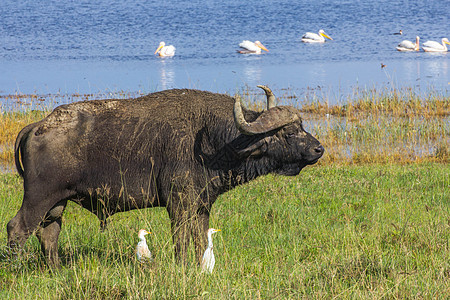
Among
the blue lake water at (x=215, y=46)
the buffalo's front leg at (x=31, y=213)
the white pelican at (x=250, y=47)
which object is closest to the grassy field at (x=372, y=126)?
the blue lake water at (x=215, y=46)

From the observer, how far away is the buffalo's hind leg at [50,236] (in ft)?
17.8

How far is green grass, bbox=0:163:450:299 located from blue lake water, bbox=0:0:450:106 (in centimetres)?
934

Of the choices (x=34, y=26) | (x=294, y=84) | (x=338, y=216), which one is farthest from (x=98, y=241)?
(x=34, y=26)

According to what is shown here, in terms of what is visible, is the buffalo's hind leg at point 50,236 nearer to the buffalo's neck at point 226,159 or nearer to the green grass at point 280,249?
the green grass at point 280,249

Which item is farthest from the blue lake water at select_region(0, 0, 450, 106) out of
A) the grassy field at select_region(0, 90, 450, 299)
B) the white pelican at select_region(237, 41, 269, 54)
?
the grassy field at select_region(0, 90, 450, 299)

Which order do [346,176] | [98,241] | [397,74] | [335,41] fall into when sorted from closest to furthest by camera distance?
[98,241] → [346,176] → [397,74] → [335,41]

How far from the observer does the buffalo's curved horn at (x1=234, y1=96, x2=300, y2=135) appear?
17.2 ft

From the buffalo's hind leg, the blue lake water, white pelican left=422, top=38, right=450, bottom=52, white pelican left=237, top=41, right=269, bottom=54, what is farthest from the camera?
white pelican left=422, top=38, right=450, bottom=52

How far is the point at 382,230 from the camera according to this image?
6.26 metres

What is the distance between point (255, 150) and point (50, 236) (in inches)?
81.5

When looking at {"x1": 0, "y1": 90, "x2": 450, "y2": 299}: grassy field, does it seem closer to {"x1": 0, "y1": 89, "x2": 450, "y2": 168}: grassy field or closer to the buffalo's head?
{"x1": 0, "y1": 89, "x2": 450, "y2": 168}: grassy field

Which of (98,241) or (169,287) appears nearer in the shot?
(169,287)

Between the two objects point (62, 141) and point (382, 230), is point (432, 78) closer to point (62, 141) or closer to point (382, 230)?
point (382, 230)

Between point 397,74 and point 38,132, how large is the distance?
61.6 ft
